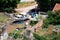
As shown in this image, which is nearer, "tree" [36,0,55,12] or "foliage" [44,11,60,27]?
"foliage" [44,11,60,27]

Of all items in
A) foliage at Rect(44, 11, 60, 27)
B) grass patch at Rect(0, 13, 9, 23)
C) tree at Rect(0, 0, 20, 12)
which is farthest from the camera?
tree at Rect(0, 0, 20, 12)

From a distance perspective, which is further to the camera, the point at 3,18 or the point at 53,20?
the point at 3,18

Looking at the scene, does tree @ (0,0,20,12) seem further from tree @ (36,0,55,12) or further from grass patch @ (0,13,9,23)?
tree @ (36,0,55,12)

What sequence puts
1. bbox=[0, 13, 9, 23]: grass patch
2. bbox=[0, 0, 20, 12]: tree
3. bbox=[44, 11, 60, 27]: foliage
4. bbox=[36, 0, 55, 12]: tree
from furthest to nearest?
bbox=[0, 0, 20, 12]: tree, bbox=[36, 0, 55, 12]: tree, bbox=[0, 13, 9, 23]: grass patch, bbox=[44, 11, 60, 27]: foliage

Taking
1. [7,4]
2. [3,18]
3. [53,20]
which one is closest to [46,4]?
[7,4]

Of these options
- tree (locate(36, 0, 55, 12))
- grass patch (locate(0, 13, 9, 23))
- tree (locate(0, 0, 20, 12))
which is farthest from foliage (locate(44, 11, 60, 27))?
tree (locate(0, 0, 20, 12))

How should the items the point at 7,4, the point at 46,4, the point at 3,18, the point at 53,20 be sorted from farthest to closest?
the point at 7,4
the point at 46,4
the point at 3,18
the point at 53,20

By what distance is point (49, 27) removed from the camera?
28609mm

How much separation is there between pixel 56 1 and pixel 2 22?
781 centimetres

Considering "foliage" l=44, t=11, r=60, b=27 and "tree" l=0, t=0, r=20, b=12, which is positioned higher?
"foliage" l=44, t=11, r=60, b=27

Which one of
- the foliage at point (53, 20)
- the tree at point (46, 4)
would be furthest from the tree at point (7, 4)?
the foliage at point (53, 20)

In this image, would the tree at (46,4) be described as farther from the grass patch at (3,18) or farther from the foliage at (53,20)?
the foliage at (53,20)

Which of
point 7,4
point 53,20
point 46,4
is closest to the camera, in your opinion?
point 53,20

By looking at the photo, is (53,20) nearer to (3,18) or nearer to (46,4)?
(3,18)
